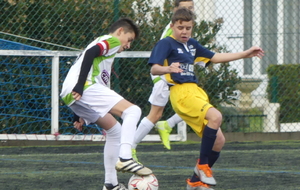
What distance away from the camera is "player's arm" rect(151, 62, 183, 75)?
4553mm

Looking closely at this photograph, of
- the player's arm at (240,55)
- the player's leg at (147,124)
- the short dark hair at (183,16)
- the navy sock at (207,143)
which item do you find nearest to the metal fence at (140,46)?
the player's leg at (147,124)

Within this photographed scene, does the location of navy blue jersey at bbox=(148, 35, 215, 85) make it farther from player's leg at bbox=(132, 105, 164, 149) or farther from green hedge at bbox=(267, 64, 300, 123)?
green hedge at bbox=(267, 64, 300, 123)

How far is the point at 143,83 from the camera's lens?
8.88 meters

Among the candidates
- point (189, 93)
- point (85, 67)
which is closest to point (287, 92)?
point (189, 93)

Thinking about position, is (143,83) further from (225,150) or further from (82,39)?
(225,150)

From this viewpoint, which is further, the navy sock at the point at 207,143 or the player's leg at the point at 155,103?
the player's leg at the point at 155,103

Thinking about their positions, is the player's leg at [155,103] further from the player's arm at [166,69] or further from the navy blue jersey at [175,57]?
the player's arm at [166,69]

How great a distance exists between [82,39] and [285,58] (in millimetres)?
3654

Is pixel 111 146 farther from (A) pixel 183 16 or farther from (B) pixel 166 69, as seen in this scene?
(A) pixel 183 16

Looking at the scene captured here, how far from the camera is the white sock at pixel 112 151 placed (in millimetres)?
4695

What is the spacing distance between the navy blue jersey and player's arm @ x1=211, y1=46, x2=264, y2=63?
25 centimetres

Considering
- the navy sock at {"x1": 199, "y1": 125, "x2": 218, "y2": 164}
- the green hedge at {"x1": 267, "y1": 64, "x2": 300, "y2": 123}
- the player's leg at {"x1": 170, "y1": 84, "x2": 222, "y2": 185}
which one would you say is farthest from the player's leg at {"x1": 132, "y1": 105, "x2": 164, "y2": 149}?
the green hedge at {"x1": 267, "y1": 64, "x2": 300, "y2": 123}

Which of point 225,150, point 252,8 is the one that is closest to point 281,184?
point 225,150

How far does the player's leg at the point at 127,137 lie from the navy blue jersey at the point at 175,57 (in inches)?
19.5
